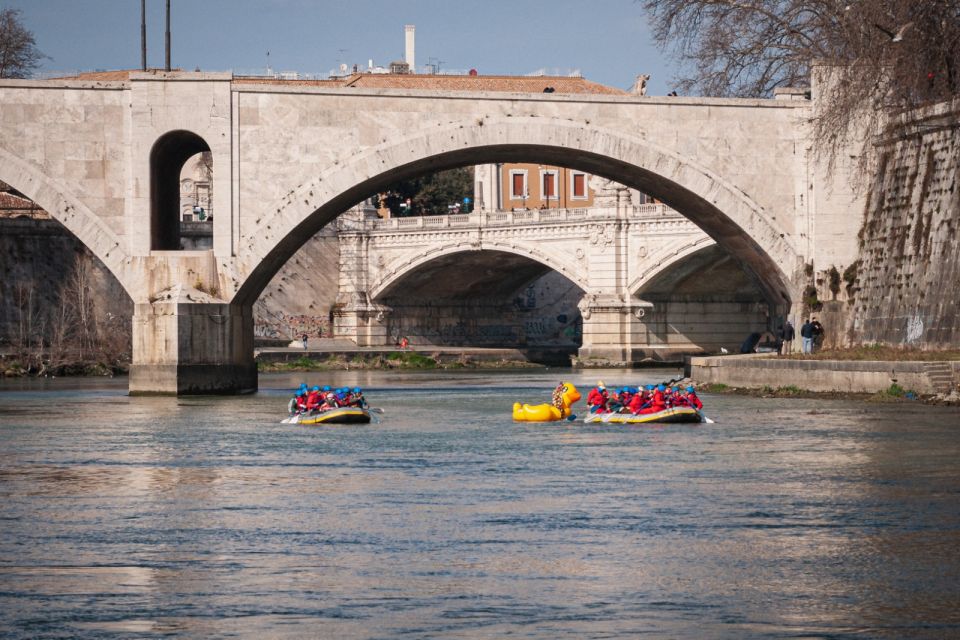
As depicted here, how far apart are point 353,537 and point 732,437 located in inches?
445

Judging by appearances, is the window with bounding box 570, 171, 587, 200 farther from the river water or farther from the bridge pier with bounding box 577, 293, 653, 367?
the river water

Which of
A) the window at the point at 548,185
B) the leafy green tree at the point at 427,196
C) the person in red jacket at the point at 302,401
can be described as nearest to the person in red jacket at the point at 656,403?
the person in red jacket at the point at 302,401

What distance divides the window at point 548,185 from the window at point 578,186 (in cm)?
109

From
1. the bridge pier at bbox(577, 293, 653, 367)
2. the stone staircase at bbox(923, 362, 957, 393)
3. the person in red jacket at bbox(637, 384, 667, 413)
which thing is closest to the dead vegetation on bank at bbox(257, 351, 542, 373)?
the bridge pier at bbox(577, 293, 653, 367)

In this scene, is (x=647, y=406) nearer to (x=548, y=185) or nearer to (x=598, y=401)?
(x=598, y=401)

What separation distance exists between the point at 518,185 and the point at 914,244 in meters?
66.5

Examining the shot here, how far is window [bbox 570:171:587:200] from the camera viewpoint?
328 feet

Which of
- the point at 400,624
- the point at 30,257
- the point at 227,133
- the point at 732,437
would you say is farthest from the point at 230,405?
the point at 30,257

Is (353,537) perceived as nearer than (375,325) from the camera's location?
Yes

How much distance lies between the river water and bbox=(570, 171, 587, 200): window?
238ft

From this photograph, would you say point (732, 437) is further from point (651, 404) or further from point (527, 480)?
point (527, 480)

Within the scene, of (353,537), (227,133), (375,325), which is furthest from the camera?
(375,325)

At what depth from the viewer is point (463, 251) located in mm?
76375

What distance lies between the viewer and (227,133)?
121 ft
